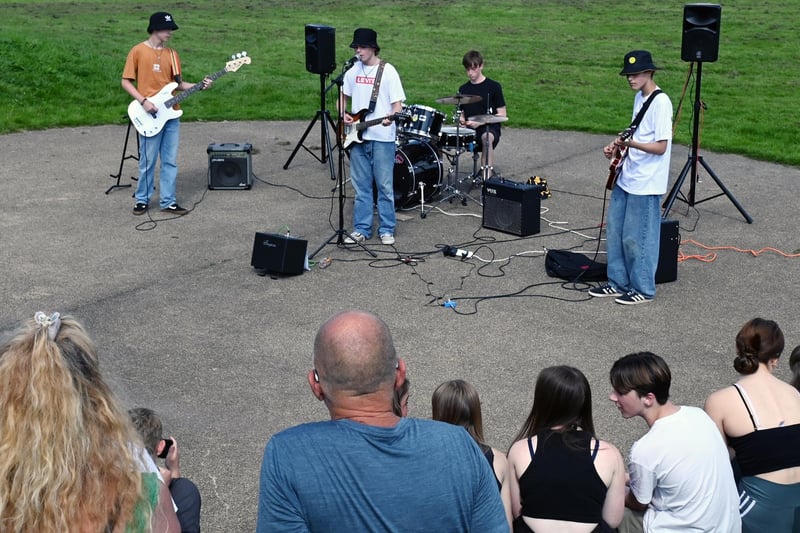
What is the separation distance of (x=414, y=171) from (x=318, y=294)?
3.13 meters

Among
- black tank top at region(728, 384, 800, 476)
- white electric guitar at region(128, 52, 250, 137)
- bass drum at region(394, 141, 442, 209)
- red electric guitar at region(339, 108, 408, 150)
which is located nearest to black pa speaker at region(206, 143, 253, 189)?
white electric guitar at region(128, 52, 250, 137)

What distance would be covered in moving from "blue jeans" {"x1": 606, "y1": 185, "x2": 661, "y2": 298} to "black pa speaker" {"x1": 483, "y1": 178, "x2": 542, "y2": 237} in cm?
194

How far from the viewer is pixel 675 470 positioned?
448 centimetres

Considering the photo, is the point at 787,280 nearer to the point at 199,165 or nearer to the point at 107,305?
the point at 107,305

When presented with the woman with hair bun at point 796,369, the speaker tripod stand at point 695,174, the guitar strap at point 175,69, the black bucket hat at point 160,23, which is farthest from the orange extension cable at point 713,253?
the black bucket hat at point 160,23

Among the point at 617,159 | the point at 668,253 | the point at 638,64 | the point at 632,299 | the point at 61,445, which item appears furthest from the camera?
the point at 668,253

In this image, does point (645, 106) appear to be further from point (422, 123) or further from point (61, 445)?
point (61, 445)

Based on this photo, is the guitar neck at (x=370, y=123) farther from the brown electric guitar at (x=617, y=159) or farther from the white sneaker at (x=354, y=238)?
the brown electric guitar at (x=617, y=159)

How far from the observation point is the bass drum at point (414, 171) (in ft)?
38.4

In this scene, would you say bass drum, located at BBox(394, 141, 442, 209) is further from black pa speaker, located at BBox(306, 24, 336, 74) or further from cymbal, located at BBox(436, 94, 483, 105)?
black pa speaker, located at BBox(306, 24, 336, 74)

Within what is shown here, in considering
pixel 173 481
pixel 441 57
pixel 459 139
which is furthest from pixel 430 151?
pixel 441 57

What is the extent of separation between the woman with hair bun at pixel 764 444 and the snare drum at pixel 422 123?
769cm

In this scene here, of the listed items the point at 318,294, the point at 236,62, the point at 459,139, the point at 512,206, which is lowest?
the point at 318,294

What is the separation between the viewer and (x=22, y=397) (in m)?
2.79
